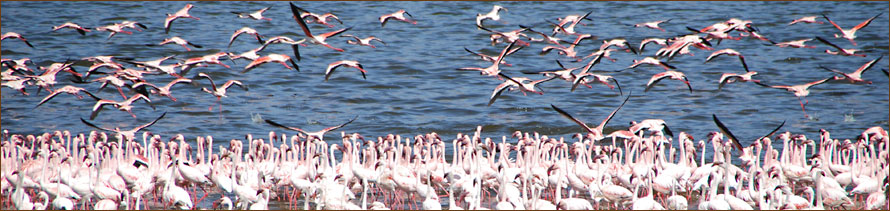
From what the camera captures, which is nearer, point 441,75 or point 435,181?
point 435,181

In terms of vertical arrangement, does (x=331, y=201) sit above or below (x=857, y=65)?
below

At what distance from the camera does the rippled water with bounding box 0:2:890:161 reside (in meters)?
23.3

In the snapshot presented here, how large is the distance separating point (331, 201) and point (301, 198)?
236cm

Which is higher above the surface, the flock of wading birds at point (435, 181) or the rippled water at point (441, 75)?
the rippled water at point (441, 75)

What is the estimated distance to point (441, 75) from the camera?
30922 millimetres

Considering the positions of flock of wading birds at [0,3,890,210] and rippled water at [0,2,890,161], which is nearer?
flock of wading birds at [0,3,890,210]

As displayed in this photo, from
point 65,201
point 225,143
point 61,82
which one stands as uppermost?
point 61,82

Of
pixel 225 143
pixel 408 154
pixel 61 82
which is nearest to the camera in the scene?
pixel 408 154

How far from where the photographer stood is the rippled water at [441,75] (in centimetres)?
2327

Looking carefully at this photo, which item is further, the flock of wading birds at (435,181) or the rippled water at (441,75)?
the rippled water at (441,75)

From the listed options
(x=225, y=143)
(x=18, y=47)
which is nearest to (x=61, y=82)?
(x=18, y=47)

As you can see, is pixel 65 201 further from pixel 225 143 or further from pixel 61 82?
pixel 61 82

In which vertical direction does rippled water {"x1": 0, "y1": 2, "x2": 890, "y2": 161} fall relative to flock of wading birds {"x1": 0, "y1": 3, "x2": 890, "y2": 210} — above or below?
above

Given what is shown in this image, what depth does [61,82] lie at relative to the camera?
2923 centimetres
